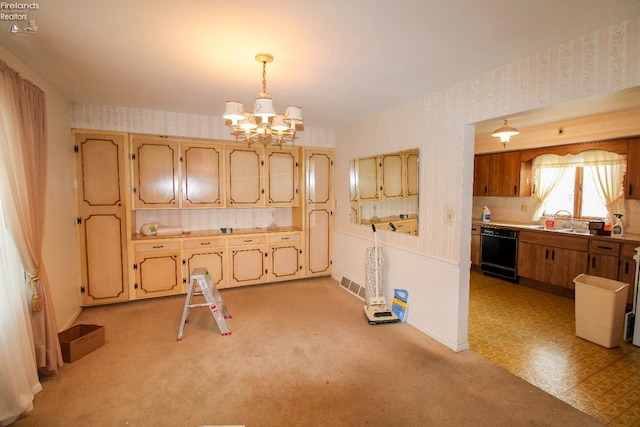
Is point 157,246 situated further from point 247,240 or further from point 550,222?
point 550,222

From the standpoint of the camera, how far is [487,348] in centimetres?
300

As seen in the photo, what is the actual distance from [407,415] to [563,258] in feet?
12.4

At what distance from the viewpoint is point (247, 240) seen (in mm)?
4684

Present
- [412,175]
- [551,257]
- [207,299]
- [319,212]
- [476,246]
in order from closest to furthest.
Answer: [207,299], [412,175], [551,257], [319,212], [476,246]

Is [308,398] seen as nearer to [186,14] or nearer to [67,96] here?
[186,14]

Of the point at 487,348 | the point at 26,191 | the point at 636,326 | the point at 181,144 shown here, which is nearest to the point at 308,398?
the point at 487,348

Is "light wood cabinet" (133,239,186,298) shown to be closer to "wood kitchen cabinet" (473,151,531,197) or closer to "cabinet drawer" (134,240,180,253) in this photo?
"cabinet drawer" (134,240,180,253)

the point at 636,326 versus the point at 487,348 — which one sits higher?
the point at 636,326

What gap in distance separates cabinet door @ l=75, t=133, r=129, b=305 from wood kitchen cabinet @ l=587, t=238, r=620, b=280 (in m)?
6.20

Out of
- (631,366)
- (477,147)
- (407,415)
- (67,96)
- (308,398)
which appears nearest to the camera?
(407,415)

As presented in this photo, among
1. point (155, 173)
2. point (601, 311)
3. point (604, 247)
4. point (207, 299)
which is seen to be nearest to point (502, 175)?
point (604, 247)

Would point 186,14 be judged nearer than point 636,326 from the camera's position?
Yes

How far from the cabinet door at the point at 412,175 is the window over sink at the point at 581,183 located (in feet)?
10.6
